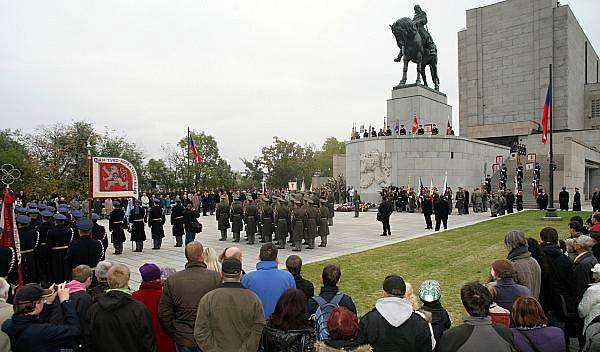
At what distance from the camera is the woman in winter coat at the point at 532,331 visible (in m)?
3.47

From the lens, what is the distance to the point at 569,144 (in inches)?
1235

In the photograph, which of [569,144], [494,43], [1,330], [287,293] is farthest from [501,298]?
[494,43]

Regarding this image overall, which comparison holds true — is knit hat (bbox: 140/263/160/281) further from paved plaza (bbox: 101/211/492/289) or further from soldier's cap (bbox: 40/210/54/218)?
soldier's cap (bbox: 40/210/54/218)

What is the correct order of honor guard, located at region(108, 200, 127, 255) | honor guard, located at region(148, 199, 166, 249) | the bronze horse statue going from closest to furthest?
honor guard, located at region(108, 200, 127, 255)
honor guard, located at region(148, 199, 166, 249)
the bronze horse statue

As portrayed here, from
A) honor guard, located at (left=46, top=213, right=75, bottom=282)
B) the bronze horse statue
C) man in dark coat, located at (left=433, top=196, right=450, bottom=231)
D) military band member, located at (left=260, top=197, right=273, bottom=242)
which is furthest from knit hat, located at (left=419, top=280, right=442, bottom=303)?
the bronze horse statue

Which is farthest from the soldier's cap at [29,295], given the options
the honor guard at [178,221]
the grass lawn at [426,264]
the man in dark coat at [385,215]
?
the man in dark coat at [385,215]

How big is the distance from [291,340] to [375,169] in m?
28.5

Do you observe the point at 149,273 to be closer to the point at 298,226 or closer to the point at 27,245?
the point at 27,245

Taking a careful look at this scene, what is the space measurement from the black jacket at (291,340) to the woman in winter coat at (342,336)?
23cm

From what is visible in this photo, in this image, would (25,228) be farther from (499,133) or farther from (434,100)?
(499,133)

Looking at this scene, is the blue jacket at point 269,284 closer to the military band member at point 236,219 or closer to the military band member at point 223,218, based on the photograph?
the military band member at point 236,219

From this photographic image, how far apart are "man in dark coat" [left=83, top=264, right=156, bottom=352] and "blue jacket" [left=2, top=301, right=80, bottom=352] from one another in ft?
0.60

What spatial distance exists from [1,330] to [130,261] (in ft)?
31.2

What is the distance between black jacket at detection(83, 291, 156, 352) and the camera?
370 centimetres
